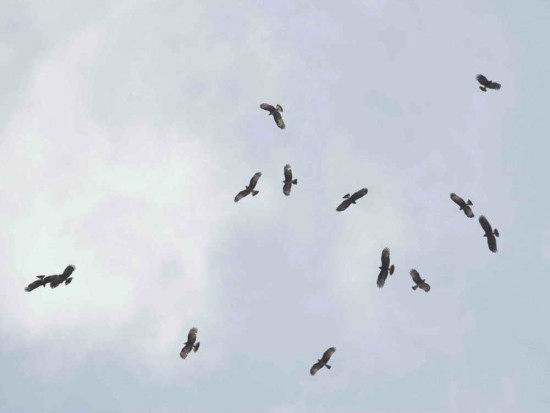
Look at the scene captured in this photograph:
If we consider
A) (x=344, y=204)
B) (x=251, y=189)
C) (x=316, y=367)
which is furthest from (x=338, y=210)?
(x=316, y=367)

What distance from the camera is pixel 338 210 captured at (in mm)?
75562

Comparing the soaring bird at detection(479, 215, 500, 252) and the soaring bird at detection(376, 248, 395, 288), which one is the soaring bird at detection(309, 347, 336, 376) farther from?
the soaring bird at detection(479, 215, 500, 252)

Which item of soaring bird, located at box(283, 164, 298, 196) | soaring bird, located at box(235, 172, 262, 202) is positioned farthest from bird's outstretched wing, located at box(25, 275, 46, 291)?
soaring bird, located at box(283, 164, 298, 196)

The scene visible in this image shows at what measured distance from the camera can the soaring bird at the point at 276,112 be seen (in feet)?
262

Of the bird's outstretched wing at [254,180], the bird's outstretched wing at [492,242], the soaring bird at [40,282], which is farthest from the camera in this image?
the bird's outstretched wing at [254,180]

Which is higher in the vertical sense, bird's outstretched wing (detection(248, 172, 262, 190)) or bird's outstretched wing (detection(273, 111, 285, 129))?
bird's outstretched wing (detection(273, 111, 285, 129))

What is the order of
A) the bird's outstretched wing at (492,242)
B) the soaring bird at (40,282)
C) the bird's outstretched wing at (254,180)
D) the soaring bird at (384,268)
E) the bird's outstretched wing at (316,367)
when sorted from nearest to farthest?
the soaring bird at (40,282), the soaring bird at (384,268), the bird's outstretched wing at (492,242), the bird's outstretched wing at (316,367), the bird's outstretched wing at (254,180)

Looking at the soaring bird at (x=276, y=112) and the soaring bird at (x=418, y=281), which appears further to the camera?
the soaring bird at (x=276, y=112)

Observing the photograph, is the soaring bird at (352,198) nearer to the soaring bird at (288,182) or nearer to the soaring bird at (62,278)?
the soaring bird at (288,182)

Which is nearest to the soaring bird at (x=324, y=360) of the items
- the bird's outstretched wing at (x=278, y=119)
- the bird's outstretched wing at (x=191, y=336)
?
the bird's outstretched wing at (x=191, y=336)

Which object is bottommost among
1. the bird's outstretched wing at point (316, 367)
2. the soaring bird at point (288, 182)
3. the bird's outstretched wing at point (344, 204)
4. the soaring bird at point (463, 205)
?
the bird's outstretched wing at point (316, 367)

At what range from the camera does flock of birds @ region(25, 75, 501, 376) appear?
71.4m

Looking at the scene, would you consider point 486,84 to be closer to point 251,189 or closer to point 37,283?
point 251,189

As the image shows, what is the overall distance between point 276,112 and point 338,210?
12160mm
